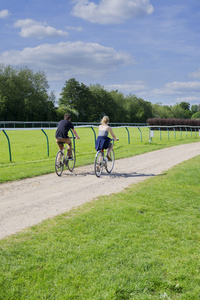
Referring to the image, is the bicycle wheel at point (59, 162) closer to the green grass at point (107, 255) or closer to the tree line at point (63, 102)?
the green grass at point (107, 255)

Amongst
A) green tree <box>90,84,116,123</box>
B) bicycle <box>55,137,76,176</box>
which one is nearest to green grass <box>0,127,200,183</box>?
bicycle <box>55,137,76,176</box>

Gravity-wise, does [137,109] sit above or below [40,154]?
above

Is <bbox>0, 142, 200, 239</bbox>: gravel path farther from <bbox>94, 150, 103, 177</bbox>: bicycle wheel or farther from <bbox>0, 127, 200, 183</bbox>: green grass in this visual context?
<bbox>0, 127, 200, 183</bbox>: green grass

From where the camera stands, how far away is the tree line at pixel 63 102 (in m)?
66.0

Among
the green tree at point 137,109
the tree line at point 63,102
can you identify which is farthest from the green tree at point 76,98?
the green tree at point 137,109

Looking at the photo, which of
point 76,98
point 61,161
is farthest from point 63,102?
point 61,161

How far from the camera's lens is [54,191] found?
7.59m

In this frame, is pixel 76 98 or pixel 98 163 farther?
pixel 76 98

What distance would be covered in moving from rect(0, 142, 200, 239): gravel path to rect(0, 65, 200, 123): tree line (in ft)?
184

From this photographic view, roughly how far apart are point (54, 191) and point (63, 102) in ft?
256

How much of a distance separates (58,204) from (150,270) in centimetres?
308

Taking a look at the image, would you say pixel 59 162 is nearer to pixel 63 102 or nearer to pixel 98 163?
pixel 98 163

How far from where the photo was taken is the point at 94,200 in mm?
6742

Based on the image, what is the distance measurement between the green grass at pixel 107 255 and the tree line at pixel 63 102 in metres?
60.6
